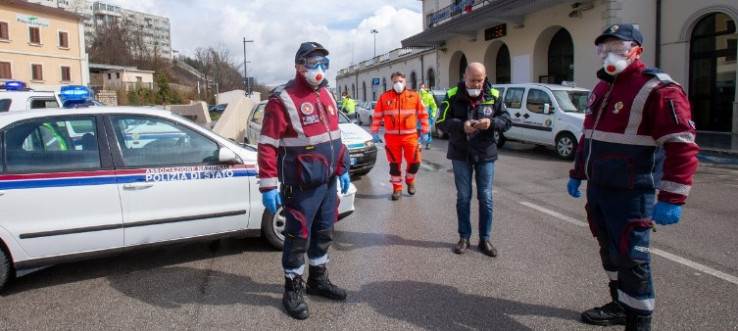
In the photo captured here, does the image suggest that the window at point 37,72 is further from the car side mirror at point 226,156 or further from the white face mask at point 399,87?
the car side mirror at point 226,156

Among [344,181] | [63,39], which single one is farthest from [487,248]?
[63,39]

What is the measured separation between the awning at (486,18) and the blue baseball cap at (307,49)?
1704cm

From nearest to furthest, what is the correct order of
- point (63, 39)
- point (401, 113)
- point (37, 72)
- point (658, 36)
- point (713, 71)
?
point (401, 113) < point (713, 71) < point (658, 36) < point (37, 72) < point (63, 39)

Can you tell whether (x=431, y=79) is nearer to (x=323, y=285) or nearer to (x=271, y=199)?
(x=323, y=285)

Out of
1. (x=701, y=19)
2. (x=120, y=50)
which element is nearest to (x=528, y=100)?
(x=701, y=19)

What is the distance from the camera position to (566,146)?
1156cm

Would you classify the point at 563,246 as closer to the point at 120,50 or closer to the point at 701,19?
the point at 701,19

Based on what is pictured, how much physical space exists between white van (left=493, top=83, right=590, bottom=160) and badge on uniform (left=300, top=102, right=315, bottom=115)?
29.3 ft

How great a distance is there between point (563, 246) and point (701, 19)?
15044 mm

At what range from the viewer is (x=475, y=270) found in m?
4.32

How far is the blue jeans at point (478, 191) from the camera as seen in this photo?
4668 millimetres

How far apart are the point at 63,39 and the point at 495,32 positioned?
40.6 metres

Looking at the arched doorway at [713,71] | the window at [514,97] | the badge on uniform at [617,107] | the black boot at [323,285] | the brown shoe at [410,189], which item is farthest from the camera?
the arched doorway at [713,71]

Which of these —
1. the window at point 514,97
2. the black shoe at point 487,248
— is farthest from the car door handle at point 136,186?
the window at point 514,97
